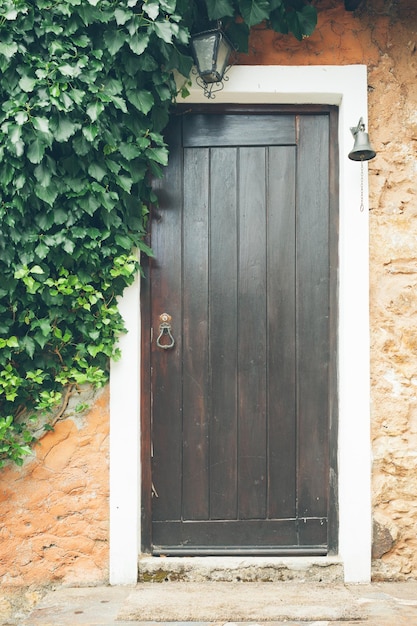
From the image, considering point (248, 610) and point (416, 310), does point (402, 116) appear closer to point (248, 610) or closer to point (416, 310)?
point (416, 310)

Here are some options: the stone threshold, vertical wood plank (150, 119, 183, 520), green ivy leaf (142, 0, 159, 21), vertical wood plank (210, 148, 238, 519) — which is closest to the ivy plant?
green ivy leaf (142, 0, 159, 21)

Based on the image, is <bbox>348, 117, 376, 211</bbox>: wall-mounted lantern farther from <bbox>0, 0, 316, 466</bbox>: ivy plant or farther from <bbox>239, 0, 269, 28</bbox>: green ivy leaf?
<bbox>239, 0, 269, 28</bbox>: green ivy leaf

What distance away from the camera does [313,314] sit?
9.16 feet

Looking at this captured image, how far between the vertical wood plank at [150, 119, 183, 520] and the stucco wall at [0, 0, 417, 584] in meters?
0.27

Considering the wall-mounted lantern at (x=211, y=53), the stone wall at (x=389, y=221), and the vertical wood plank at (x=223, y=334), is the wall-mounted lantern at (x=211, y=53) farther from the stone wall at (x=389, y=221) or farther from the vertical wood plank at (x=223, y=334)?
the vertical wood plank at (x=223, y=334)

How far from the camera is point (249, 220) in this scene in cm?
280

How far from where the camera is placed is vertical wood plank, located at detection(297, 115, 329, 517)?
2785 millimetres

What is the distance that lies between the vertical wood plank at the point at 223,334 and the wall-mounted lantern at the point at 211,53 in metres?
0.36

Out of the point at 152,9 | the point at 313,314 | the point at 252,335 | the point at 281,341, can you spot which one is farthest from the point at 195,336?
the point at 152,9

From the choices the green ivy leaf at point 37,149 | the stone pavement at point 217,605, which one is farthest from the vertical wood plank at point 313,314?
the green ivy leaf at point 37,149

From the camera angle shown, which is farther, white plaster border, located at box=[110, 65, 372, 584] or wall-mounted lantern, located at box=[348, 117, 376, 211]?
white plaster border, located at box=[110, 65, 372, 584]

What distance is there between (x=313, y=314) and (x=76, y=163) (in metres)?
1.29

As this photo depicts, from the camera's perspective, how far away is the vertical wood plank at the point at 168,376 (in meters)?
2.79

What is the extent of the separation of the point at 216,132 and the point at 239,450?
1.54 m
